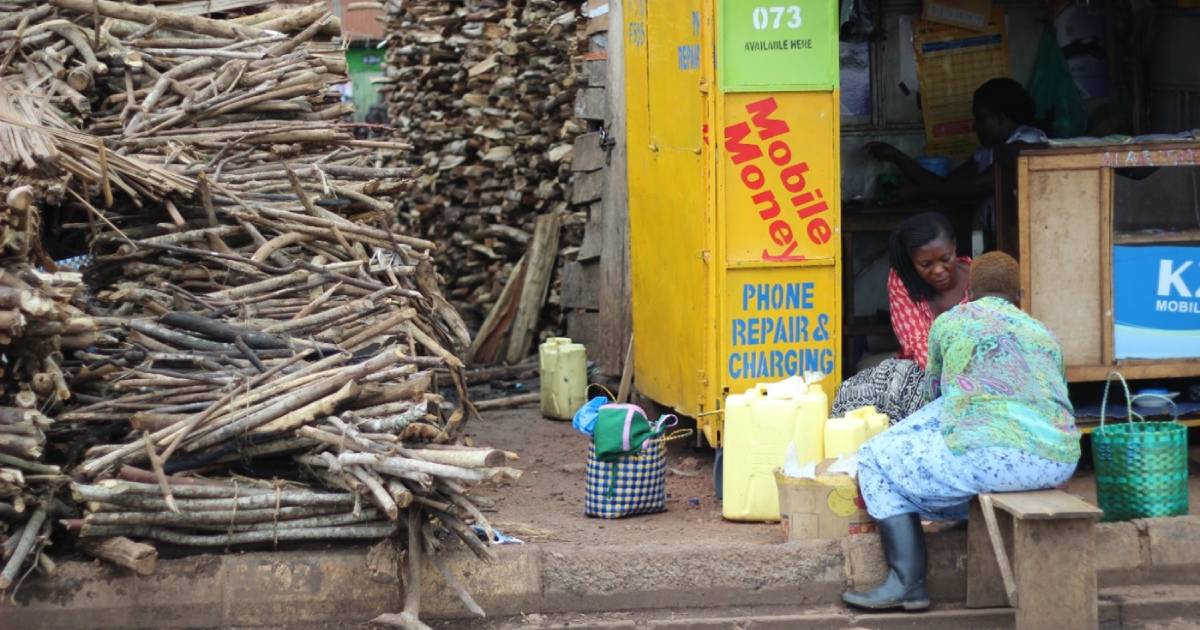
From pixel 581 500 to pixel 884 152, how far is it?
3.14 metres

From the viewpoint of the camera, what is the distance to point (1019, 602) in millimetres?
5543

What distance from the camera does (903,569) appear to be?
233 inches

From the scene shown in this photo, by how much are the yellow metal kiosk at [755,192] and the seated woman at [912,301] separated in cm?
31

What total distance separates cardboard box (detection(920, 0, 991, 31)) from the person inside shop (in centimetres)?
47

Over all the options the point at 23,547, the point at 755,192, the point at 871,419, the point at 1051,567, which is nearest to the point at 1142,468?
the point at 1051,567

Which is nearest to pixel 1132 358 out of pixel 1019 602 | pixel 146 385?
pixel 1019 602

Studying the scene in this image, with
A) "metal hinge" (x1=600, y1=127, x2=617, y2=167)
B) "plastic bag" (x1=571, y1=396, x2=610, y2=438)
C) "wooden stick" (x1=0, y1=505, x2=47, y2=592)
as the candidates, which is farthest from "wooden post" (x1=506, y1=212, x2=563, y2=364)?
"wooden stick" (x1=0, y1=505, x2=47, y2=592)

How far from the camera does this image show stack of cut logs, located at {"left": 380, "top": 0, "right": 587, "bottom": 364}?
1243cm

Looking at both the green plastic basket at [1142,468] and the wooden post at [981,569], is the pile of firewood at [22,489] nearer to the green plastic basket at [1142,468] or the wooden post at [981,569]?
the wooden post at [981,569]

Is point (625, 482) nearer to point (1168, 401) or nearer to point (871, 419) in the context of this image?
point (871, 419)

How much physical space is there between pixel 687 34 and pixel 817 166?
96cm

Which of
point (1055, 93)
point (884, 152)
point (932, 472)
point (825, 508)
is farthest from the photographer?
point (884, 152)

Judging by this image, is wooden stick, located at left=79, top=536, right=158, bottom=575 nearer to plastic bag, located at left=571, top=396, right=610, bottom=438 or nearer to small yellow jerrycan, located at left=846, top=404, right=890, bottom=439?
plastic bag, located at left=571, top=396, right=610, bottom=438

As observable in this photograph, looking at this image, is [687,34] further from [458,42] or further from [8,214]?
[458,42]
